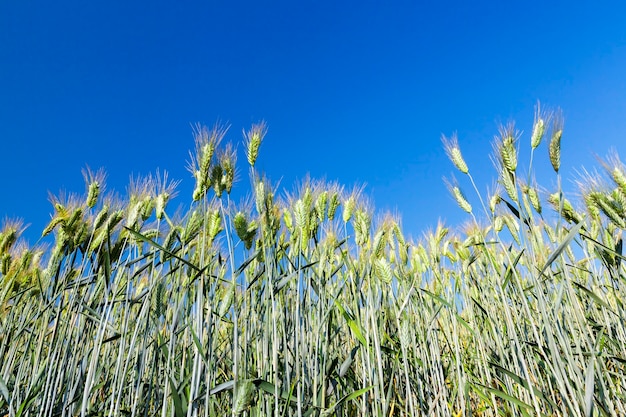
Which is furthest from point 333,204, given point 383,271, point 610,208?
point 610,208

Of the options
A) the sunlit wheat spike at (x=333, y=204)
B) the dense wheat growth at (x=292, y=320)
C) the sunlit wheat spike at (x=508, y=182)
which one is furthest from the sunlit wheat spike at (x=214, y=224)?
the sunlit wheat spike at (x=508, y=182)

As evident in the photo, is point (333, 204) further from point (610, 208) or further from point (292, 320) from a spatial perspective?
point (610, 208)

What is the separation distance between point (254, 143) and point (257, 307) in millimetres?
742

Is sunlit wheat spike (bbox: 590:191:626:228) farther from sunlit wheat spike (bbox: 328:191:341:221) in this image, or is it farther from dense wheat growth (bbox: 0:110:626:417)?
sunlit wheat spike (bbox: 328:191:341:221)

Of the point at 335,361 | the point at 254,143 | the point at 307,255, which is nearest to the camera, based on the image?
the point at 335,361

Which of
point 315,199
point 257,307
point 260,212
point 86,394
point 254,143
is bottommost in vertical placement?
point 86,394

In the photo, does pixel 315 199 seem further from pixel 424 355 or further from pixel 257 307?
pixel 424 355

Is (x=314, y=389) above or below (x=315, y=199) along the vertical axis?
below

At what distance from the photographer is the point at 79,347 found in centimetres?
145

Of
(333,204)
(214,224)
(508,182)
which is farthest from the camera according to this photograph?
(333,204)

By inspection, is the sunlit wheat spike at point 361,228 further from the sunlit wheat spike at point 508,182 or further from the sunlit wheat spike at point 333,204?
the sunlit wheat spike at point 508,182

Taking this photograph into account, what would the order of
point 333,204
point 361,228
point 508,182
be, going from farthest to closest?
point 333,204, point 361,228, point 508,182

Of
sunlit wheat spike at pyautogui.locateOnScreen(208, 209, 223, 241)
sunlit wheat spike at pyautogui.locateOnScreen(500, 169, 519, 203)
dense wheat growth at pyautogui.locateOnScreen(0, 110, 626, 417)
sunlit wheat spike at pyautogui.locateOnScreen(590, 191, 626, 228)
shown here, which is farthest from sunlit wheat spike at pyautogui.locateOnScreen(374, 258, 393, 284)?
sunlit wheat spike at pyautogui.locateOnScreen(590, 191, 626, 228)

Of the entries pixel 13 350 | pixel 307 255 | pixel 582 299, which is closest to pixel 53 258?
pixel 13 350
